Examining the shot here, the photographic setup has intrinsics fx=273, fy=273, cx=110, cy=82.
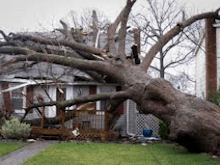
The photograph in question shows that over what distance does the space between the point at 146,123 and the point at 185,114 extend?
6822mm

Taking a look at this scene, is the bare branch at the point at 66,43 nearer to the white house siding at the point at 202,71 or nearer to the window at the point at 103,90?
the window at the point at 103,90

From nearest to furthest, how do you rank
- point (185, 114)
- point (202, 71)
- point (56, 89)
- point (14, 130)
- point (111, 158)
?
point (111, 158) < point (185, 114) < point (14, 130) < point (56, 89) < point (202, 71)

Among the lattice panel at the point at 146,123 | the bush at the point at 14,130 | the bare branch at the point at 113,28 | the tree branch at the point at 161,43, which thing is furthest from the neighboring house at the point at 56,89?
the tree branch at the point at 161,43

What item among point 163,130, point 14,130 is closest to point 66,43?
point 14,130

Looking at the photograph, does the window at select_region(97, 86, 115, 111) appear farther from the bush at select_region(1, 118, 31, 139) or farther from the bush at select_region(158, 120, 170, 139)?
the bush at select_region(1, 118, 31, 139)

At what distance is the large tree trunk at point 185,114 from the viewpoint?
7957 millimetres

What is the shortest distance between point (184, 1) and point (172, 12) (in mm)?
2490

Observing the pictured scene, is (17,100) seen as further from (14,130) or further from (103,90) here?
A: (103,90)

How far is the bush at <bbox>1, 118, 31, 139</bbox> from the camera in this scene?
38.0ft

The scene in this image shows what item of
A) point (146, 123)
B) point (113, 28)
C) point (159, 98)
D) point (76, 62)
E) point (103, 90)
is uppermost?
point (113, 28)

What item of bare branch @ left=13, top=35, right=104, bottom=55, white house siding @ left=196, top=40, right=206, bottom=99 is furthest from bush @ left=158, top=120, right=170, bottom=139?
white house siding @ left=196, top=40, right=206, bottom=99

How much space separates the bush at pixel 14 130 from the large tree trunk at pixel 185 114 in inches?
212

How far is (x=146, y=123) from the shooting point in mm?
14977

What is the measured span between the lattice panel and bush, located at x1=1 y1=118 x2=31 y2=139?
605 cm
